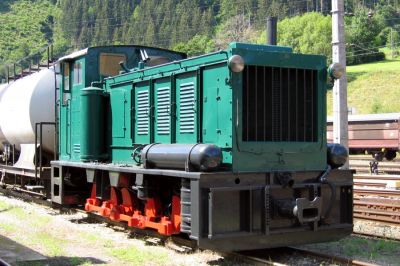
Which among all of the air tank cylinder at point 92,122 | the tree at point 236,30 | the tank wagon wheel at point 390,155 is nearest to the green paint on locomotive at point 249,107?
the air tank cylinder at point 92,122

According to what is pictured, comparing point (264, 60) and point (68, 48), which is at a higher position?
point (68, 48)

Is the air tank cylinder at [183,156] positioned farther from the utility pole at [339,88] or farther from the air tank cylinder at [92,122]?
the utility pole at [339,88]

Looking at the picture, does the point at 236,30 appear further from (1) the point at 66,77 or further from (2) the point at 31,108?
(1) the point at 66,77

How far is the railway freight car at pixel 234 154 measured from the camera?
22.5 feet

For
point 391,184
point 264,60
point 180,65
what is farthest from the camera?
point 391,184

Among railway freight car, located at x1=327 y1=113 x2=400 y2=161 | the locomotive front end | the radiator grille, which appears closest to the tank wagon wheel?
railway freight car, located at x1=327 y1=113 x2=400 y2=161

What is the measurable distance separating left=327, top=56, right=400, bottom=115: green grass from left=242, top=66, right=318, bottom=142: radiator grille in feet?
154

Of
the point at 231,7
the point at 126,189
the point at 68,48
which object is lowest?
the point at 126,189

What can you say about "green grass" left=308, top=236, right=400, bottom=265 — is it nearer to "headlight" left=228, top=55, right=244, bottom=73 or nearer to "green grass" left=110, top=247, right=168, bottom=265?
"green grass" left=110, top=247, right=168, bottom=265

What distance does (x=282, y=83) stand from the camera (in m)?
7.58

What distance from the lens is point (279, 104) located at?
7.57m

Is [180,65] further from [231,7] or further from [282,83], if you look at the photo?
[231,7]

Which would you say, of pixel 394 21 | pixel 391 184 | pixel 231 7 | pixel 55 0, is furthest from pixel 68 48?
pixel 391 184

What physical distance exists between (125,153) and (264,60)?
339 cm
